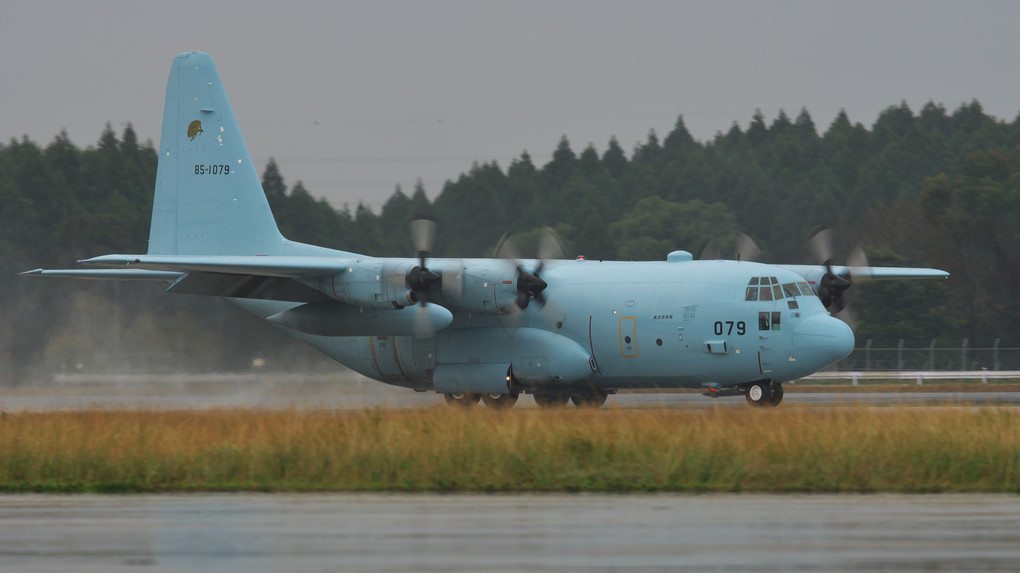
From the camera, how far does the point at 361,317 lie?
26.2 meters

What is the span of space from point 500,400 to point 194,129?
439 inches

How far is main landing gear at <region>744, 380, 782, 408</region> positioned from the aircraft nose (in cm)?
118

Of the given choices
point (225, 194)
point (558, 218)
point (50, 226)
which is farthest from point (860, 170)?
point (225, 194)

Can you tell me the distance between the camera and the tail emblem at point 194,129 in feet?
100

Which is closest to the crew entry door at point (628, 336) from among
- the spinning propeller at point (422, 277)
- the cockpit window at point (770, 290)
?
the cockpit window at point (770, 290)

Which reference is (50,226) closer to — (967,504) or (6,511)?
(6,511)

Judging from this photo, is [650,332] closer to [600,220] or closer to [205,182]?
[205,182]

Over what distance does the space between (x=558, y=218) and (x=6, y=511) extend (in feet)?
250

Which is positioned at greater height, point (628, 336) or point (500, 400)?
point (628, 336)

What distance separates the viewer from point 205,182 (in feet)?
99.9

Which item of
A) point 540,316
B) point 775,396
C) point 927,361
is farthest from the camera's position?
point 927,361

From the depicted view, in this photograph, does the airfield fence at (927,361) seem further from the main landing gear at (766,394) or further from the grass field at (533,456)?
the grass field at (533,456)

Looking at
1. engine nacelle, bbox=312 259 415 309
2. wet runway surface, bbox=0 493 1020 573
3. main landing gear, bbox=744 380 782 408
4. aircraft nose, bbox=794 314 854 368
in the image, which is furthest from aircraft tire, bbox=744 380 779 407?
wet runway surface, bbox=0 493 1020 573

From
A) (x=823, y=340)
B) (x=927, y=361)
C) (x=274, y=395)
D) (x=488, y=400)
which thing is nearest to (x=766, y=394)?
(x=823, y=340)
